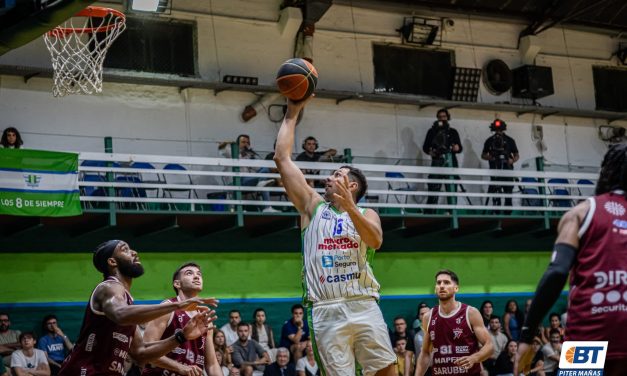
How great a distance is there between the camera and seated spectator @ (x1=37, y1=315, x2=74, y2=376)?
54.1 ft

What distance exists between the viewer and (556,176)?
2205cm

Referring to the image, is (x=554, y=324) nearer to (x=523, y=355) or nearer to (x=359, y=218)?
(x=359, y=218)

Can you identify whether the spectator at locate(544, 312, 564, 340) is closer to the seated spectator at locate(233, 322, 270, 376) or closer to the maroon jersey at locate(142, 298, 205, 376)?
the seated spectator at locate(233, 322, 270, 376)

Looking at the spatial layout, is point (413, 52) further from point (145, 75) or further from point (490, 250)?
point (145, 75)

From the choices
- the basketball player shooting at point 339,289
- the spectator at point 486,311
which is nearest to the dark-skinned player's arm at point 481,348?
the basketball player shooting at point 339,289

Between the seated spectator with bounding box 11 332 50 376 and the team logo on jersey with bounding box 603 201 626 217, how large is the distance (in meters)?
12.1

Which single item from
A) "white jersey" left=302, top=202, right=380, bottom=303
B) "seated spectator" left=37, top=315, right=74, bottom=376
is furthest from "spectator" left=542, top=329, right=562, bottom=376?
"white jersey" left=302, top=202, right=380, bottom=303

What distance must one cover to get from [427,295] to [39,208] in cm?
939

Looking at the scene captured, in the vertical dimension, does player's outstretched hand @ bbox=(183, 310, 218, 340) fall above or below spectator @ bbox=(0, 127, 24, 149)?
below

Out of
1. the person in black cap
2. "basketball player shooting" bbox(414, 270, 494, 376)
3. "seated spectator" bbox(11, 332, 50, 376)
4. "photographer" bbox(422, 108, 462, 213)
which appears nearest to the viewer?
the person in black cap

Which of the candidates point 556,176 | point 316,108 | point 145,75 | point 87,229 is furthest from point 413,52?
point 87,229

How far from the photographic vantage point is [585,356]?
5.46 metres

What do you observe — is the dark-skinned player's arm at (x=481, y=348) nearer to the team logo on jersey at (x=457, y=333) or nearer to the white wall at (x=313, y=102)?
the team logo on jersey at (x=457, y=333)

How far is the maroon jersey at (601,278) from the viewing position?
5.40 metres
